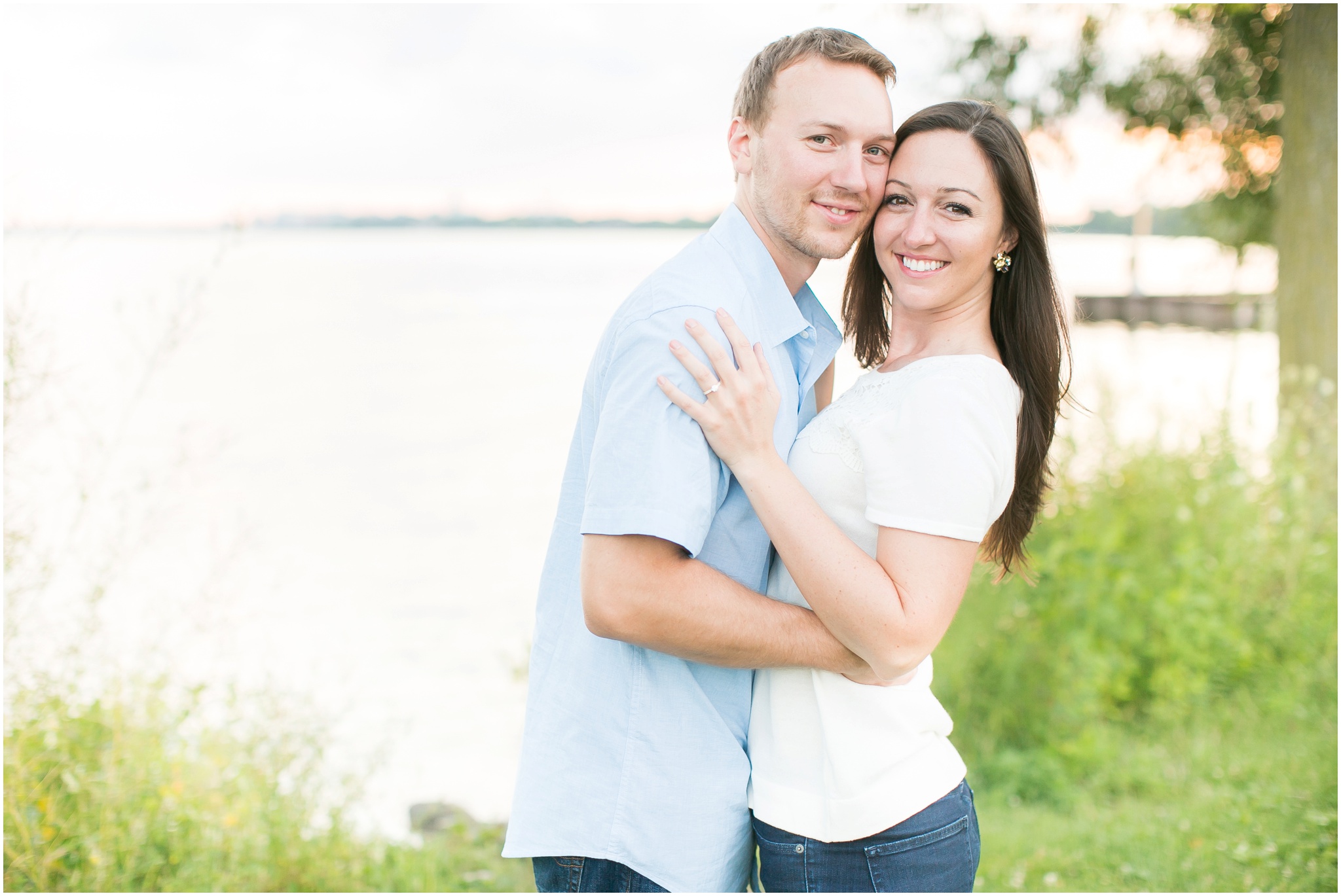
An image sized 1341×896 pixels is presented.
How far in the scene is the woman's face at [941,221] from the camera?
204 cm

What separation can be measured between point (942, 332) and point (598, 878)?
4.40 ft

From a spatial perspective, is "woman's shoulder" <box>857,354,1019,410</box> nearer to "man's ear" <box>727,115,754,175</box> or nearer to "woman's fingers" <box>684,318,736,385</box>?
"woman's fingers" <box>684,318,736,385</box>

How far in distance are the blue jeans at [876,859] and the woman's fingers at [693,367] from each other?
33.6 inches

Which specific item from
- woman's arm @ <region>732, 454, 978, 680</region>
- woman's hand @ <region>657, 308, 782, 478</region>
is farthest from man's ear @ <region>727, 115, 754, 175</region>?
woman's arm @ <region>732, 454, 978, 680</region>

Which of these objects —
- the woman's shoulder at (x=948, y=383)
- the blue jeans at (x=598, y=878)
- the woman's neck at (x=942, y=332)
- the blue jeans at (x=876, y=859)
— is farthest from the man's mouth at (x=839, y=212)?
the blue jeans at (x=598, y=878)

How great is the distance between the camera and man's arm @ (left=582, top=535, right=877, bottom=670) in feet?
5.21

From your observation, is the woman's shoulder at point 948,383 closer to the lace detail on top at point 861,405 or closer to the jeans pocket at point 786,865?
the lace detail on top at point 861,405

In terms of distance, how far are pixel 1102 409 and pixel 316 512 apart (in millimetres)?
7641

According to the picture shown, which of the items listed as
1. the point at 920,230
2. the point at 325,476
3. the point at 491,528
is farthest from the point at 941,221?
the point at 325,476

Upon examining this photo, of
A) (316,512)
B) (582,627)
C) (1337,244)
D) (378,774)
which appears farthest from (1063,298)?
(316,512)

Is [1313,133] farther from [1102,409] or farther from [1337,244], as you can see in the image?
[1102,409]

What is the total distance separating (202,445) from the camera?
372 cm

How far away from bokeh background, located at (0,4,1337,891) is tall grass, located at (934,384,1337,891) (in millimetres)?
21

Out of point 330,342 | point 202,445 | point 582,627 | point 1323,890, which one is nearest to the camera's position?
point 582,627
